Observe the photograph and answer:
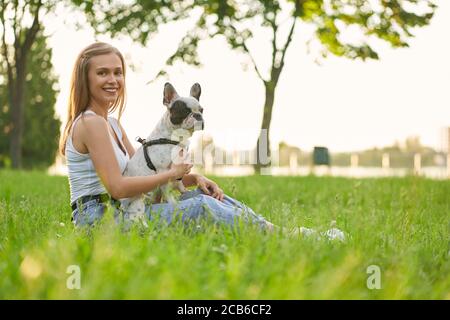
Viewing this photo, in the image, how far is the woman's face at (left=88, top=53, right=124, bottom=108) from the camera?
14.9 ft

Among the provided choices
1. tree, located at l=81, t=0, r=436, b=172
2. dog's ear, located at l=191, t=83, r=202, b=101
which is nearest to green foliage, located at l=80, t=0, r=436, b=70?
tree, located at l=81, t=0, r=436, b=172

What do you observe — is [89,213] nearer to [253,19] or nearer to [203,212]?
[203,212]

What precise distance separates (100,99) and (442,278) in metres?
2.81

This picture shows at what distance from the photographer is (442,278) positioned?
3.68 meters

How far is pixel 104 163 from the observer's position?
419cm

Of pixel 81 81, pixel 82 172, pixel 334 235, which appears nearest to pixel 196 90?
pixel 81 81

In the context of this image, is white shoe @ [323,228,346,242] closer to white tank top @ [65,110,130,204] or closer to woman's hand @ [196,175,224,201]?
woman's hand @ [196,175,224,201]

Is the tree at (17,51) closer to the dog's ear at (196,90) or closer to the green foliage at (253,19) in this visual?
the green foliage at (253,19)

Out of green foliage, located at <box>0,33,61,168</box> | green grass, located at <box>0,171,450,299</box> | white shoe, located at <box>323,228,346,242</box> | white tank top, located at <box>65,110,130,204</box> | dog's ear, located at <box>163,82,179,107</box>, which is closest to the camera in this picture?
green grass, located at <box>0,171,450,299</box>

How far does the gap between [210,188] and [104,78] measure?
1220 millimetres

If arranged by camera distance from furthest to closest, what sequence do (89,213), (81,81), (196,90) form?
1. (196,90)
2. (81,81)
3. (89,213)

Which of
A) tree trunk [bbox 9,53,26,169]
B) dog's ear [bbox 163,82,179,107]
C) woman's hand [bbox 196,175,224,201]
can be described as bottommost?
woman's hand [bbox 196,175,224,201]

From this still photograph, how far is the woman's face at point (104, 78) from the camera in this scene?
4.53 metres

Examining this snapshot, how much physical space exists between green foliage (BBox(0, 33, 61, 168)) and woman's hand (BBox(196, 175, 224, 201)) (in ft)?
107
